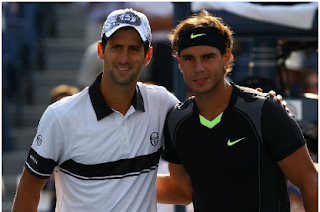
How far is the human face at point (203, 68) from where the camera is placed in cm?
292

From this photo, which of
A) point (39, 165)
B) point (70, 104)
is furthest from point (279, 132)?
point (39, 165)

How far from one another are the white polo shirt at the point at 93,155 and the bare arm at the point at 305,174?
0.74 meters

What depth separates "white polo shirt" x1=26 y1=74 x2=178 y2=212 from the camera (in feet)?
9.76

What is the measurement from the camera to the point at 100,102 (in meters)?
3.03

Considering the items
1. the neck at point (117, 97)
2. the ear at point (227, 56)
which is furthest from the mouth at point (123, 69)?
the ear at point (227, 56)

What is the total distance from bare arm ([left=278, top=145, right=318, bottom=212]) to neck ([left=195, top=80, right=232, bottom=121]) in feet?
1.30

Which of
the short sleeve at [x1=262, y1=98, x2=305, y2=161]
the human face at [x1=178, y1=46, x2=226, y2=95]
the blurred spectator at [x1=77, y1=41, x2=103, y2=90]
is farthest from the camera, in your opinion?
the blurred spectator at [x1=77, y1=41, x2=103, y2=90]

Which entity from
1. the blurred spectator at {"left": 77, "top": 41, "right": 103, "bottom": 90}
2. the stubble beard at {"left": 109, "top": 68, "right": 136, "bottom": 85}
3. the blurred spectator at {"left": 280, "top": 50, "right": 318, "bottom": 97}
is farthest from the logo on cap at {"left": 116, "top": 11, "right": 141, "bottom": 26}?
the blurred spectator at {"left": 280, "top": 50, "right": 318, "bottom": 97}

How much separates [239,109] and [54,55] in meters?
7.31

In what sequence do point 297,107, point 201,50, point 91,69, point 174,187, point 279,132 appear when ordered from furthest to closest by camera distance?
point 91,69 < point 297,107 < point 174,187 < point 201,50 < point 279,132

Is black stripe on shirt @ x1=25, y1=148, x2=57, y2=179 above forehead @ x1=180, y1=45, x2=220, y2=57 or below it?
below

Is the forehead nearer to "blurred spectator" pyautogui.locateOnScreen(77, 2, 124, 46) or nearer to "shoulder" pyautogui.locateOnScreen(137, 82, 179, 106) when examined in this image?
"shoulder" pyautogui.locateOnScreen(137, 82, 179, 106)

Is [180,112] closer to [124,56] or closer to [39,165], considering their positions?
[124,56]

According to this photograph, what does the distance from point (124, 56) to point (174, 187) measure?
859 millimetres
